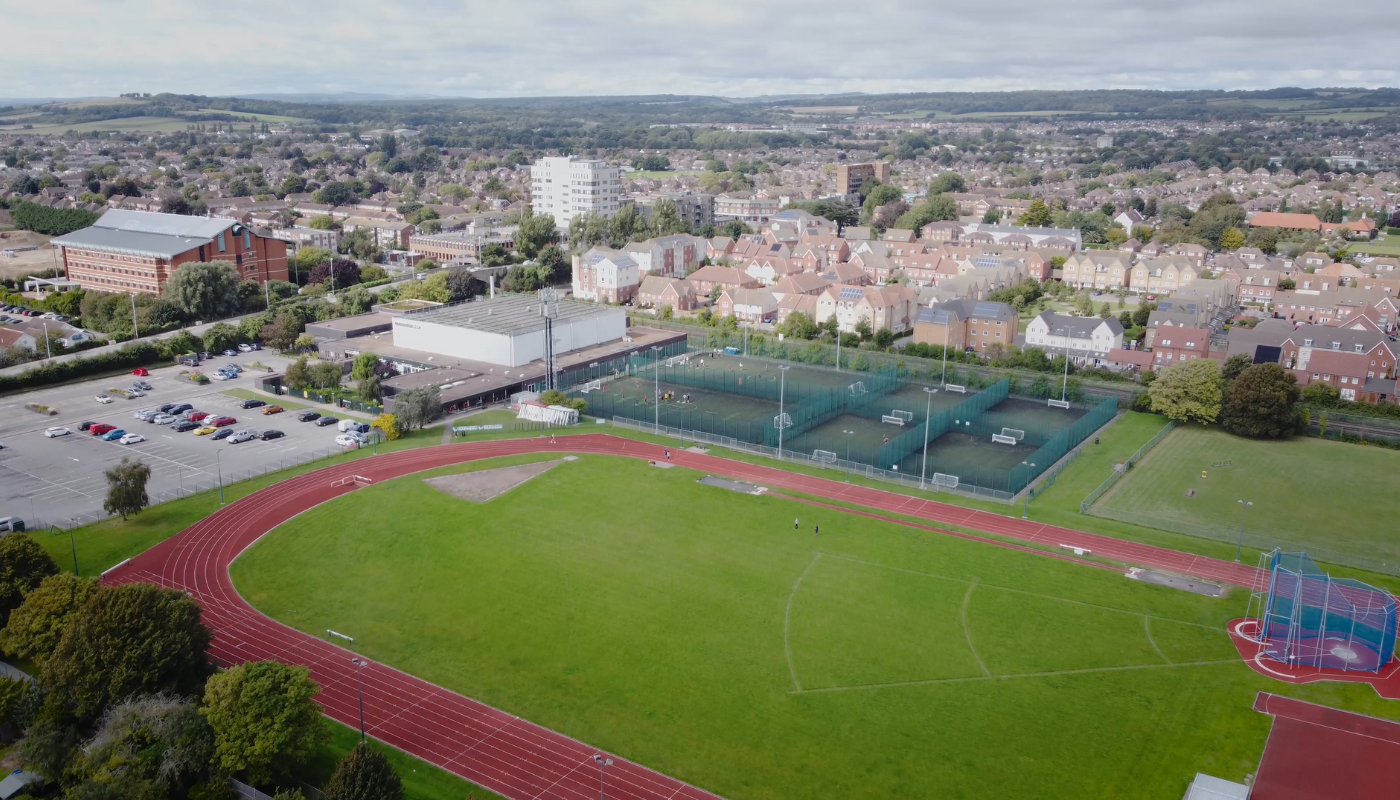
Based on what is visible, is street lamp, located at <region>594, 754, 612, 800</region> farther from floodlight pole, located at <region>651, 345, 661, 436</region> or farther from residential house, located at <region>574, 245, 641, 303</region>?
residential house, located at <region>574, 245, 641, 303</region>

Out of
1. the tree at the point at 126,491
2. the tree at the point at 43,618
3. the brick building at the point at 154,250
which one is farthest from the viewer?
the brick building at the point at 154,250

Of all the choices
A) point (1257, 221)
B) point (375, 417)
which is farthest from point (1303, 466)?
point (1257, 221)

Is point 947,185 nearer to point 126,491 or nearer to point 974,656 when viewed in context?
point 974,656

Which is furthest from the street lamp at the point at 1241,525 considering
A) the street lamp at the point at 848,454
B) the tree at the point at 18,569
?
the tree at the point at 18,569

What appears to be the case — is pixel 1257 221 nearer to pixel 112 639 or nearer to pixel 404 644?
pixel 404 644

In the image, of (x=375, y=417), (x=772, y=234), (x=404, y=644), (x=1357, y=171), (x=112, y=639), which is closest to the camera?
(x=112, y=639)

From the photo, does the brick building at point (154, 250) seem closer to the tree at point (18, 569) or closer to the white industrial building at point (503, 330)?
the white industrial building at point (503, 330)

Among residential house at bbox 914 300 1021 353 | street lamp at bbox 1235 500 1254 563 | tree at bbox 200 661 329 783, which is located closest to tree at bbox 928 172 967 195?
residential house at bbox 914 300 1021 353
